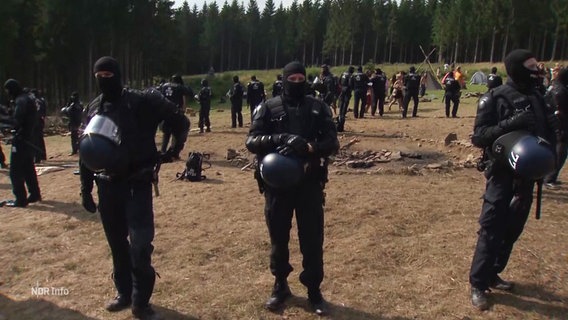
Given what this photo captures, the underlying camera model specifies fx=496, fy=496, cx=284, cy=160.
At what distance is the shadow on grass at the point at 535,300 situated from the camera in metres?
4.38

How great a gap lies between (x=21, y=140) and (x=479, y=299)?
7266 mm

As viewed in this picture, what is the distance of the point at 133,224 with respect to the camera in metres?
4.14

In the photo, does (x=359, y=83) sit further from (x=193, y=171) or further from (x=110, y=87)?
(x=110, y=87)

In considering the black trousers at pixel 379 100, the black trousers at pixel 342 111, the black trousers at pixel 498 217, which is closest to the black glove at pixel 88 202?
the black trousers at pixel 498 217

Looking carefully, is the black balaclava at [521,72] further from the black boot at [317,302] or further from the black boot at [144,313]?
the black boot at [144,313]

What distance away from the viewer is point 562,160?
8312mm

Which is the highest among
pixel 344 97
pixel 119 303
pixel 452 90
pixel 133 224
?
pixel 452 90

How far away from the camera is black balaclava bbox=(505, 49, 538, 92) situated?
4.16 meters

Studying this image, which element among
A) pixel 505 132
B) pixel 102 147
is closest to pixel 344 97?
pixel 505 132

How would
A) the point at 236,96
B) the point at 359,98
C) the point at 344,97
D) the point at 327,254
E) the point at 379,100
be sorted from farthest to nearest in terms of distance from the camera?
the point at 379,100, the point at 236,96, the point at 359,98, the point at 344,97, the point at 327,254

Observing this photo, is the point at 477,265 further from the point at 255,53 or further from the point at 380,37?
the point at 255,53

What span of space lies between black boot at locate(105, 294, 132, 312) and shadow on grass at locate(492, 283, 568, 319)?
3.38m

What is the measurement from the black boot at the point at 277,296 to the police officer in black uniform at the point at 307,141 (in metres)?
0.31

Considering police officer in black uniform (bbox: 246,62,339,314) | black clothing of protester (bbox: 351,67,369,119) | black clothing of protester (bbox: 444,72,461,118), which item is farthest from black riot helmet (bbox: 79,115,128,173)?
black clothing of protester (bbox: 444,72,461,118)
